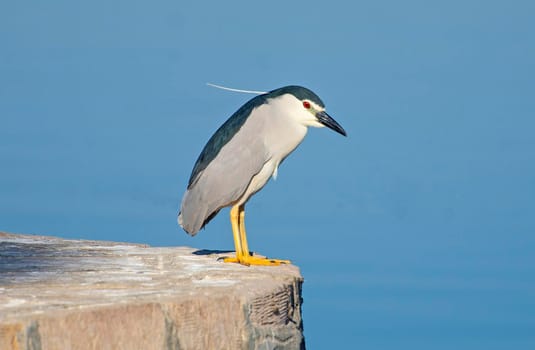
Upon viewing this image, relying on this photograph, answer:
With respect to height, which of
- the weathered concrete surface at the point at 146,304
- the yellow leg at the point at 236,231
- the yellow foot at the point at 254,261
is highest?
the yellow leg at the point at 236,231

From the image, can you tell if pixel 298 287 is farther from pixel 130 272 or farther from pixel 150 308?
pixel 150 308

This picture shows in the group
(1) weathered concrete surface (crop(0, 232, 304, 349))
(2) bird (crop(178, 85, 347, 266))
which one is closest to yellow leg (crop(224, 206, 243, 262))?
(2) bird (crop(178, 85, 347, 266))

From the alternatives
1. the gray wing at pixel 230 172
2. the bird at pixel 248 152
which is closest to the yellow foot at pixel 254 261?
the bird at pixel 248 152

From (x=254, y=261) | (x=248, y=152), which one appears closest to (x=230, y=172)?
(x=248, y=152)

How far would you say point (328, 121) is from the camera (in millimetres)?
6902

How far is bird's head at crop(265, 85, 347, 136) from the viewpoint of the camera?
6836mm

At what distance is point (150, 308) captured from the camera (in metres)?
5.13

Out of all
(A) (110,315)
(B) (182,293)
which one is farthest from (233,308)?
(A) (110,315)

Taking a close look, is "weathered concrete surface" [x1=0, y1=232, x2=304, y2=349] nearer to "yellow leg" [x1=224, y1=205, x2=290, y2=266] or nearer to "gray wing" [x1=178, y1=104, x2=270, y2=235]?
"yellow leg" [x1=224, y1=205, x2=290, y2=266]

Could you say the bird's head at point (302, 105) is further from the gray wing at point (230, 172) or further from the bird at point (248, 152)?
the gray wing at point (230, 172)

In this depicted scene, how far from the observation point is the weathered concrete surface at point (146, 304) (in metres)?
4.91

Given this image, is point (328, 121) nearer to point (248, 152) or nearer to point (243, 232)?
point (248, 152)

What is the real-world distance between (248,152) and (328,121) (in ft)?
1.84

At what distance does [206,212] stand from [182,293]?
1417 mm
